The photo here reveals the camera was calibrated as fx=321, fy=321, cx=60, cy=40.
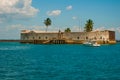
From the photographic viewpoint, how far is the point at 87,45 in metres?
114

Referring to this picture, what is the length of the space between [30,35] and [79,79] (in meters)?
117

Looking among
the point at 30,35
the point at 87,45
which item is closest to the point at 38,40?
the point at 30,35

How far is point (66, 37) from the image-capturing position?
138375 millimetres

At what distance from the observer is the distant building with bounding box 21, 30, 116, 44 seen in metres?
132

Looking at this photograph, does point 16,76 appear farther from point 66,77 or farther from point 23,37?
point 23,37

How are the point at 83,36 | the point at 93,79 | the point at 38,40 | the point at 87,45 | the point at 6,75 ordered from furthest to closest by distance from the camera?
the point at 38,40 < the point at 83,36 < the point at 87,45 < the point at 6,75 < the point at 93,79

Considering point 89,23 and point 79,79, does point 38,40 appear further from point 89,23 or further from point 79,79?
point 79,79

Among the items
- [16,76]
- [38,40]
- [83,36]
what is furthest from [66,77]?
[38,40]

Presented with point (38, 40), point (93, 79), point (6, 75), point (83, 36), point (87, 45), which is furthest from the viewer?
point (38, 40)

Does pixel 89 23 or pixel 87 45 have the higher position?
pixel 89 23

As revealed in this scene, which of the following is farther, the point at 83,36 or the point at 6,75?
the point at 83,36

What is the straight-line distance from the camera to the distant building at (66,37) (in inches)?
5217

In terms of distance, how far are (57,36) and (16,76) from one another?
11180 centimetres

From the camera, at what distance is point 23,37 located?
5738 inches
